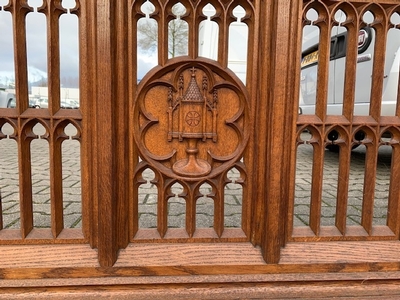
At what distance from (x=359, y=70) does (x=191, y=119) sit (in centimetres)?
253

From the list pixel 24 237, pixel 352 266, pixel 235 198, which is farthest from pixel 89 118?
pixel 235 198

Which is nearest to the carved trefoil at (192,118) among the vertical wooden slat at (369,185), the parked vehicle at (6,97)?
the vertical wooden slat at (369,185)

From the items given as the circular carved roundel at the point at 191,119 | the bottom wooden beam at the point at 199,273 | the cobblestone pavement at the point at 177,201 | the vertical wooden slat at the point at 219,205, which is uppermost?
the circular carved roundel at the point at 191,119

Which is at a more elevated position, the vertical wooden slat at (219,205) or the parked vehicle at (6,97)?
the parked vehicle at (6,97)

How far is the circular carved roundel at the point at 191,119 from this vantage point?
1194mm

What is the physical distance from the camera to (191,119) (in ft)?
3.98

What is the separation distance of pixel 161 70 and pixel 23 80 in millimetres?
490

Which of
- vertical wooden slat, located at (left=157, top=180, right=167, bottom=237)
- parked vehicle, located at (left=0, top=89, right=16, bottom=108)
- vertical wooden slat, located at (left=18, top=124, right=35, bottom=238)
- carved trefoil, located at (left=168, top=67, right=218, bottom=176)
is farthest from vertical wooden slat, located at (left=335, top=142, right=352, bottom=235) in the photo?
parked vehicle, located at (left=0, top=89, right=16, bottom=108)

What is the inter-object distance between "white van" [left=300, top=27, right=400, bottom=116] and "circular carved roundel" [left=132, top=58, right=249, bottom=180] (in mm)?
1603

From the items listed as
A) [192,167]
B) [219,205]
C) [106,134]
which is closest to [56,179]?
[106,134]

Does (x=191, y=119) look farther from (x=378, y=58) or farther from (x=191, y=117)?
(x=378, y=58)

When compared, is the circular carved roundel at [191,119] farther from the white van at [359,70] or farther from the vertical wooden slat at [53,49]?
the white van at [359,70]

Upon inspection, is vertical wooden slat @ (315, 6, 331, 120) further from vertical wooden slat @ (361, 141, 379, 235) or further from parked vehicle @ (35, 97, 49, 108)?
parked vehicle @ (35, 97, 49, 108)

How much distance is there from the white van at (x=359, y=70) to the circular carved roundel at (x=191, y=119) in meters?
1.60
